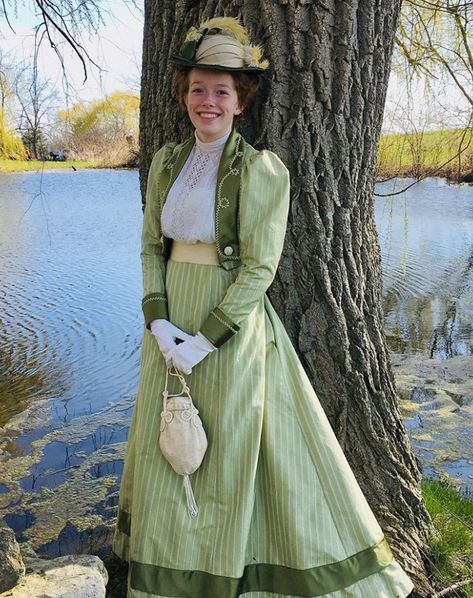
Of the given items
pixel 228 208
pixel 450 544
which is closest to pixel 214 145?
pixel 228 208

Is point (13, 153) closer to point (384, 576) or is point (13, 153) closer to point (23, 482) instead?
point (23, 482)

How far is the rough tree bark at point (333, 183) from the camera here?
→ 73.0 inches

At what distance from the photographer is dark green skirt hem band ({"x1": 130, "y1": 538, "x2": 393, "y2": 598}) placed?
5.44ft

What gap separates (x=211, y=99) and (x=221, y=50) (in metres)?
0.12

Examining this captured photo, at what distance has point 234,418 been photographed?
5.50 ft

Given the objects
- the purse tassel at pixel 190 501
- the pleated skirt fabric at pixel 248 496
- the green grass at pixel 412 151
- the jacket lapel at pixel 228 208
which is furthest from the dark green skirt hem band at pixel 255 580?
the green grass at pixel 412 151

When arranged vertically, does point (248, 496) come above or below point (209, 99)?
below

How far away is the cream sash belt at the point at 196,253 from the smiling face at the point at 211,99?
0.29 m

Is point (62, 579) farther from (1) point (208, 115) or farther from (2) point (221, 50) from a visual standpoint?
(2) point (221, 50)

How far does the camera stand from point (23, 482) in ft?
10.2

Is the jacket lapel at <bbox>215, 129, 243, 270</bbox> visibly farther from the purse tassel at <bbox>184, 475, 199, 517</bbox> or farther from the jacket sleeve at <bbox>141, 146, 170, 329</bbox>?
the purse tassel at <bbox>184, 475, 199, 517</bbox>

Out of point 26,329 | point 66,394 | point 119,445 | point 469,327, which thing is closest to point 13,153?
point 26,329

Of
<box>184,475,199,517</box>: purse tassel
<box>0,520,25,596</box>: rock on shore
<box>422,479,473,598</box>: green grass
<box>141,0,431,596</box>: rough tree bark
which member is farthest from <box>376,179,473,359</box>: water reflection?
<box>0,520,25,596</box>: rock on shore

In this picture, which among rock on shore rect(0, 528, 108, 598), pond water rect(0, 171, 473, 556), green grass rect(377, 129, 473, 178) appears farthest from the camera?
green grass rect(377, 129, 473, 178)
